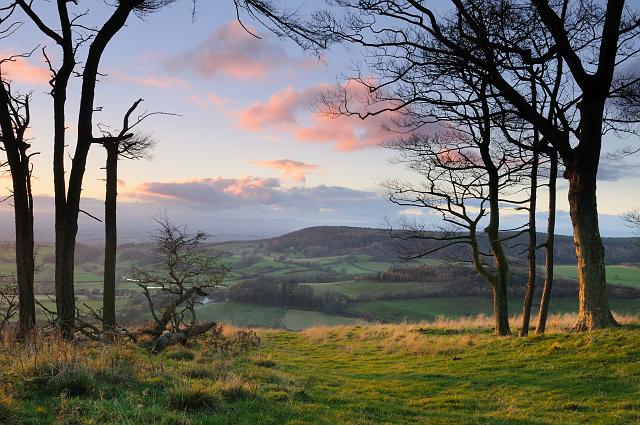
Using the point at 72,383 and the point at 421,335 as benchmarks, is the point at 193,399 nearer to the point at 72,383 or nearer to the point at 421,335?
the point at 72,383

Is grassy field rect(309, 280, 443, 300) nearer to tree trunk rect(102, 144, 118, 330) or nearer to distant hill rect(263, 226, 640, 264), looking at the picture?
distant hill rect(263, 226, 640, 264)

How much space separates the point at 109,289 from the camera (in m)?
16.7

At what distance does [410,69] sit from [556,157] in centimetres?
561

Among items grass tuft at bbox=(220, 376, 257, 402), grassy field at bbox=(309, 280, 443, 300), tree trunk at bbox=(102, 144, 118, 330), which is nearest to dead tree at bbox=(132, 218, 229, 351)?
tree trunk at bbox=(102, 144, 118, 330)

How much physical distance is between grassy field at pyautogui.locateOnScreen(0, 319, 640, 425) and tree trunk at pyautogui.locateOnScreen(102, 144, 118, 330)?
6.17 metres

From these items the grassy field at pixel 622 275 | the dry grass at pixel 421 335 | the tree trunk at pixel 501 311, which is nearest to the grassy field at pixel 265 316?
the dry grass at pixel 421 335

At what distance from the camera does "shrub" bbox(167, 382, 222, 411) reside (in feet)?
17.9

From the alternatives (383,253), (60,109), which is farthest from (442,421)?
(383,253)

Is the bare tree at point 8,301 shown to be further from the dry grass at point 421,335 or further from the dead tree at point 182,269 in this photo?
the dry grass at point 421,335

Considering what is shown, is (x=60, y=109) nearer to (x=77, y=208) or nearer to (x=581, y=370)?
(x=77, y=208)

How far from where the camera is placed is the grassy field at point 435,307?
4725 cm

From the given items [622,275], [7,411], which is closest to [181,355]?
[7,411]

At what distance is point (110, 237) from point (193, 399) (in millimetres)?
13019

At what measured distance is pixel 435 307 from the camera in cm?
5209
